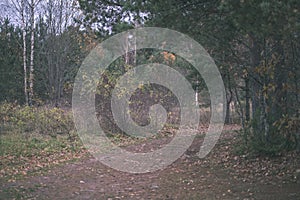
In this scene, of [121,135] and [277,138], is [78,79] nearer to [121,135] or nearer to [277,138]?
[121,135]

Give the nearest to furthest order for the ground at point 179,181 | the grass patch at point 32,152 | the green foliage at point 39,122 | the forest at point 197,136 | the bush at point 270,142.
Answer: the forest at point 197,136, the ground at point 179,181, the bush at point 270,142, the grass patch at point 32,152, the green foliage at point 39,122

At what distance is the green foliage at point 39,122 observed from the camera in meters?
15.4

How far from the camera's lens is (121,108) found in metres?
16.6

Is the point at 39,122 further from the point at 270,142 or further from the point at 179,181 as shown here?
the point at 270,142

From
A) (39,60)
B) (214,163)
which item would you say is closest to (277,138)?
(214,163)

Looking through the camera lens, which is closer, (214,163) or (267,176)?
(267,176)

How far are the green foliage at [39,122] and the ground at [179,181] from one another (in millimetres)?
4902

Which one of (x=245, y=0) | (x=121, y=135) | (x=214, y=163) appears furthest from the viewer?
(x=121, y=135)

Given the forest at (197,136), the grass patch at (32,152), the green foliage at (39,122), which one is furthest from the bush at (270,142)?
the green foliage at (39,122)

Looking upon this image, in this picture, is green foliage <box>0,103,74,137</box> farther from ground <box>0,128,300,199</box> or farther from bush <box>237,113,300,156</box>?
bush <box>237,113,300,156</box>

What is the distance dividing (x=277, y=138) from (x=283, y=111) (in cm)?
77

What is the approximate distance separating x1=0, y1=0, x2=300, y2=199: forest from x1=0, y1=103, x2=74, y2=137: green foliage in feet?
0.12

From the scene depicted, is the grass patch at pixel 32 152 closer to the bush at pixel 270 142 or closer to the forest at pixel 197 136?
the forest at pixel 197 136

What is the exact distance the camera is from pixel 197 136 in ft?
51.9
